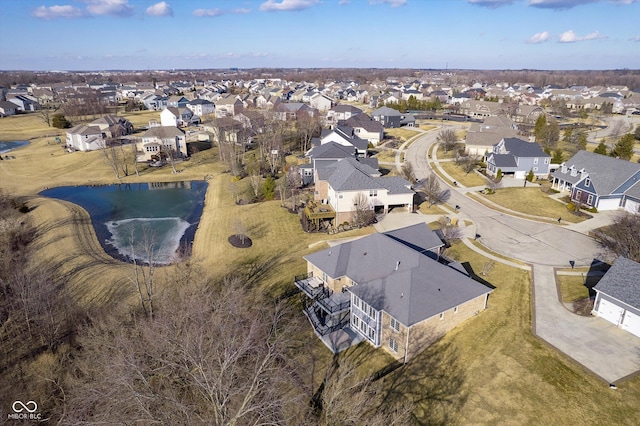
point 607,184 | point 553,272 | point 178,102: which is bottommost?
point 553,272

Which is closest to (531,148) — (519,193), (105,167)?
(519,193)

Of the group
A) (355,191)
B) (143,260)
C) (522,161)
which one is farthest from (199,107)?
(522,161)

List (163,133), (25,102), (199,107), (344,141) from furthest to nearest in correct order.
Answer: (25,102), (199,107), (163,133), (344,141)

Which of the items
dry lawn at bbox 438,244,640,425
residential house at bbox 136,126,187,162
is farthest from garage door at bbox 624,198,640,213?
residential house at bbox 136,126,187,162

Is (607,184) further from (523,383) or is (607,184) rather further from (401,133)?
(401,133)

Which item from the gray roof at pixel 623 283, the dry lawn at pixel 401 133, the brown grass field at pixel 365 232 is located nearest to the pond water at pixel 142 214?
the brown grass field at pixel 365 232

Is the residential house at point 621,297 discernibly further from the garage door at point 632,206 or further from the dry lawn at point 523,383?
the garage door at point 632,206
